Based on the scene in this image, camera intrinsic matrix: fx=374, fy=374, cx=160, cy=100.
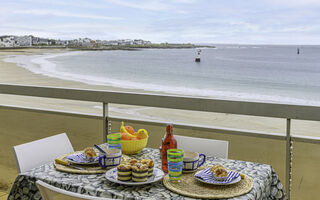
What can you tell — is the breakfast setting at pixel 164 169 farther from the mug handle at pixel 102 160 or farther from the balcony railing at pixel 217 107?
the balcony railing at pixel 217 107

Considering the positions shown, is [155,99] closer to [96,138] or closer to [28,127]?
[96,138]

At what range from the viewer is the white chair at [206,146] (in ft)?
6.41

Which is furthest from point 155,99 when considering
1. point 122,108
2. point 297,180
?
point 122,108

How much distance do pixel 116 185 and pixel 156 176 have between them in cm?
15

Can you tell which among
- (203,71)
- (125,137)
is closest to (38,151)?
(125,137)

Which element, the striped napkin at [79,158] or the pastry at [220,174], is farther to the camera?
the striped napkin at [79,158]

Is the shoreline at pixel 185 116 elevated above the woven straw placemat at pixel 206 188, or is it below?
below

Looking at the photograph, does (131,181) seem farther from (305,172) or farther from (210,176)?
(305,172)

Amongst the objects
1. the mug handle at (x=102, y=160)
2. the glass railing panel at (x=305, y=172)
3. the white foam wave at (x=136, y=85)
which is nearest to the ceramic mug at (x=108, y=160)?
the mug handle at (x=102, y=160)

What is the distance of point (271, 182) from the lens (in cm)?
156

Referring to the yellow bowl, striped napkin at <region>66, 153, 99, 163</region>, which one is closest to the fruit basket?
the yellow bowl

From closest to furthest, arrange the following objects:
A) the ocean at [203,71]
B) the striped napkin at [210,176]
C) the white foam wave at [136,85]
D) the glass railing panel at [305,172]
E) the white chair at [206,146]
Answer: the striped napkin at [210,176] → the white chair at [206,146] → the glass railing panel at [305,172] → the white foam wave at [136,85] → the ocean at [203,71]

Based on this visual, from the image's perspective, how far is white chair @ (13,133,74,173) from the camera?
69.1 inches

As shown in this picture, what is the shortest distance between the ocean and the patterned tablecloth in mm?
20406
